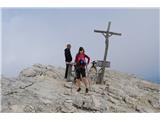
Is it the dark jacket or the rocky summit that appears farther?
the dark jacket

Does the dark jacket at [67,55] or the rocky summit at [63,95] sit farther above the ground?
the dark jacket at [67,55]

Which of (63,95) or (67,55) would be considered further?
(67,55)

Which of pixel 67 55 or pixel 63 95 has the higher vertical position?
pixel 67 55

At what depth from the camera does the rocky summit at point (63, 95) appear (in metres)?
20.1

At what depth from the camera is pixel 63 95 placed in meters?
21.2

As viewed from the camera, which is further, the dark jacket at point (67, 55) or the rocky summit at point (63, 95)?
the dark jacket at point (67, 55)

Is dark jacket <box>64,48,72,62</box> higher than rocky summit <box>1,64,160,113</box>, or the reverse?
dark jacket <box>64,48,72,62</box>

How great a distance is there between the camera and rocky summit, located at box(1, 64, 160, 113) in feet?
65.9

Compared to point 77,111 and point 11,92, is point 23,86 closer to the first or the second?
point 11,92
